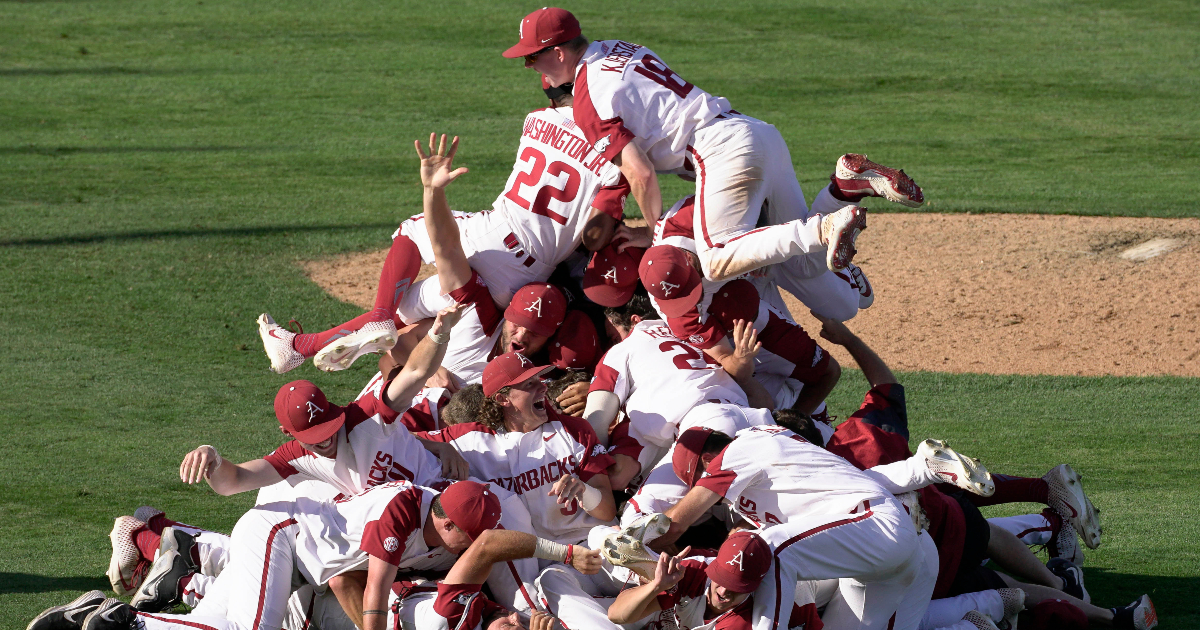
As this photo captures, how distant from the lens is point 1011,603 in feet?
19.4

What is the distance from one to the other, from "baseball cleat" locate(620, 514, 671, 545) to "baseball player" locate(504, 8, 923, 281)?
1667 millimetres

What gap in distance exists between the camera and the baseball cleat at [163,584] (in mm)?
6203

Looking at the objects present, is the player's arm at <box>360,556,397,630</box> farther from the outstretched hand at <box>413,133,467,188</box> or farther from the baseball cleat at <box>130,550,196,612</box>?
the outstretched hand at <box>413,133,467,188</box>

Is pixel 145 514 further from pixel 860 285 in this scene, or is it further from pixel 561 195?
pixel 860 285

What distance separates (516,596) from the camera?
5582 mm

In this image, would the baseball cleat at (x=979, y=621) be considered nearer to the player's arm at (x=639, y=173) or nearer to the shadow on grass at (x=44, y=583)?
the player's arm at (x=639, y=173)

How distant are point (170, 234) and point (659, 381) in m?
9.65

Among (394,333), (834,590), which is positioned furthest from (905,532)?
(394,333)

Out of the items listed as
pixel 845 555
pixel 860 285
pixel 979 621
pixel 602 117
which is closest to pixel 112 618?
pixel 845 555

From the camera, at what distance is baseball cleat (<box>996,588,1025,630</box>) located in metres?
5.91

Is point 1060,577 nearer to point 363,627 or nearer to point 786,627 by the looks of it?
point 786,627

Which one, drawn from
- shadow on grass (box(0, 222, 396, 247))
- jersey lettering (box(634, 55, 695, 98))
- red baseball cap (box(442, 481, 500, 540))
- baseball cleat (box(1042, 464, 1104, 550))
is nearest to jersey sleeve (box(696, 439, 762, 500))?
red baseball cap (box(442, 481, 500, 540))

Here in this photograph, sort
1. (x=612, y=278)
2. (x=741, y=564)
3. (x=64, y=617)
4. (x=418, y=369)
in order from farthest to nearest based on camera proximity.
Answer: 1. (x=612, y=278)
2. (x=418, y=369)
3. (x=64, y=617)
4. (x=741, y=564)

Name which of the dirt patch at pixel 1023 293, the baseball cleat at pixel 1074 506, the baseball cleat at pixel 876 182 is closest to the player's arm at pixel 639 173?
the baseball cleat at pixel 876 182
